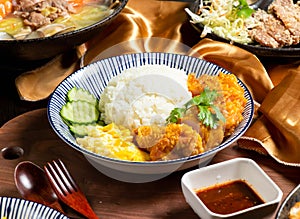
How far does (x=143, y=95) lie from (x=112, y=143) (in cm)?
38

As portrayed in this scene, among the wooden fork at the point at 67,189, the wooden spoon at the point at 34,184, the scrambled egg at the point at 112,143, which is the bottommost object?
the wooden spoon at the point at 34,184

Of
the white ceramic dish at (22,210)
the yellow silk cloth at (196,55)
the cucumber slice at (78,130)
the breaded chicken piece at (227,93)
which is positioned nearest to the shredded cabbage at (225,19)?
the yellow silk cloth at (196,55)

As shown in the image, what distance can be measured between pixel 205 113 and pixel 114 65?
2.19 ft

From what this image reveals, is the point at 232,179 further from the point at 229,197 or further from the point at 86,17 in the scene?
the point at 86,17

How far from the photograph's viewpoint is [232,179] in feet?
6.89

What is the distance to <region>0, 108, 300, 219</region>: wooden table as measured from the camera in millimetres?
2023

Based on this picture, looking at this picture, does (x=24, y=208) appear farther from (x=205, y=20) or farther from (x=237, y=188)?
(x=205, y=20)

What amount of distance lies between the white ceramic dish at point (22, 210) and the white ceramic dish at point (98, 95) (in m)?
0.31

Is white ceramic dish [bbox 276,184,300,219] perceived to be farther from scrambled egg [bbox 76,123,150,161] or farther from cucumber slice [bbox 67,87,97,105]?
cucumber slice [bbox 67,87,97,105]

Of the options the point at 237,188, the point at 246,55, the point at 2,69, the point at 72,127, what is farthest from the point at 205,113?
the point at 2,69

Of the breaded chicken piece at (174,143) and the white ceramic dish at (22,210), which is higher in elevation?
the breaded chicken piece at (174,143)

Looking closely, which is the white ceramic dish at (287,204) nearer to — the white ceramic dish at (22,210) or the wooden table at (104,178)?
the wooden table at (104,178)

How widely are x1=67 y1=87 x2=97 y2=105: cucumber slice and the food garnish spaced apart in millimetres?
466

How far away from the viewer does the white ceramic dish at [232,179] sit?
1.89m
